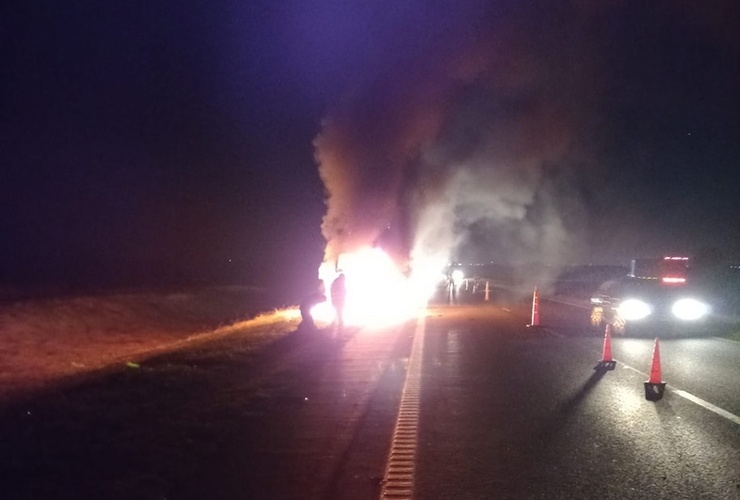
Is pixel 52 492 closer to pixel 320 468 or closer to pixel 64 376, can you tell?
pixel 320 468

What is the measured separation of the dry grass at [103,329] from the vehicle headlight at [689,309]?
9693mm

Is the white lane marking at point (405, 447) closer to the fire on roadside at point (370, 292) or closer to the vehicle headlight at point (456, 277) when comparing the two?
the fire on roadside at point (370, 292)

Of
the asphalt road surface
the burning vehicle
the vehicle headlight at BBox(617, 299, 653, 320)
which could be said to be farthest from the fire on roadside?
the asphalt road surface

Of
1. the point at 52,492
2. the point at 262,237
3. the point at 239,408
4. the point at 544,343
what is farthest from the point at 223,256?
the point at 52,492

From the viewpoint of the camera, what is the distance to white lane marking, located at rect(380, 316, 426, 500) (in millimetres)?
6336

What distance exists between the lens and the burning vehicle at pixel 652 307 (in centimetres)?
1900

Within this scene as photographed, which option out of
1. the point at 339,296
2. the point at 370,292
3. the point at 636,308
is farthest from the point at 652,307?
the point at 370,292

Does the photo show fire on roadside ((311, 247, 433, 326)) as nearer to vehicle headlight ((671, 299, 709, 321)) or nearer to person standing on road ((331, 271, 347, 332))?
person standing on road ((331, 271, 347, 332))

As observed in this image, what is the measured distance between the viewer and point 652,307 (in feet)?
62.5

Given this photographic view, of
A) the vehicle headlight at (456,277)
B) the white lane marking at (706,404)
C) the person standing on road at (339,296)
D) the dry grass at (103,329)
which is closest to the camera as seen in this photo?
the white lane marking at (706,404)

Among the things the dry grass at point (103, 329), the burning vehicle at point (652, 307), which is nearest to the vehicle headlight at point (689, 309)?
the burning vehicle at point (652, 307)

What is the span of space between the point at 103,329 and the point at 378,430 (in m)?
18.1

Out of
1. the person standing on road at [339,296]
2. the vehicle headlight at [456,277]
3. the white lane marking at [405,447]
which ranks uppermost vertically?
the vehicle headlight at [456,277]

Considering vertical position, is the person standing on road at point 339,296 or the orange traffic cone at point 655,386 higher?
the person standing on road at point 339,296
